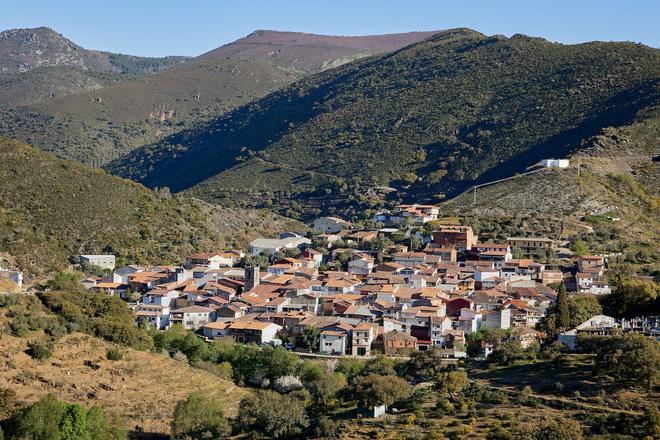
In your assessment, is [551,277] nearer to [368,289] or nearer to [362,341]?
[368,289]

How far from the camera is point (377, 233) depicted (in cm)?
7144

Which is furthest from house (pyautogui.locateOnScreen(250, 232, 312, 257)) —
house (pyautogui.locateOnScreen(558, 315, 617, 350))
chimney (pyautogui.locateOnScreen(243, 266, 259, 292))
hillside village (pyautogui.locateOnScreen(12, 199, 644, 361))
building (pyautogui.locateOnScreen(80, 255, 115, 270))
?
house (pyautogui.locateOnScreen(558, 315, 617, 350))

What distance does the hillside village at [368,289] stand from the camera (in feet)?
158

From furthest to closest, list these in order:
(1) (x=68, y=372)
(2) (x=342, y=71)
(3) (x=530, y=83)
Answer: (2) (x=342, y=71), (3) (x=530, y=83), (1) (x=68, y=372)

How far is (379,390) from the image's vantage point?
118 feet

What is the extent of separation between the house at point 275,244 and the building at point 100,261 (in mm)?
9714

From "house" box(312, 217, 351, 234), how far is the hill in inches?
149

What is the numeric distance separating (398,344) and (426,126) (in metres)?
66.3

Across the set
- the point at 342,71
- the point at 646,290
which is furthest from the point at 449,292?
the point at 342,71

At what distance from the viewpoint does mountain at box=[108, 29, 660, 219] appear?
9796cm

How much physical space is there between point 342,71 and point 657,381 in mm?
126675

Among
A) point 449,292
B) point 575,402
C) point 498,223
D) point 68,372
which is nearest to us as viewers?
point 575,402

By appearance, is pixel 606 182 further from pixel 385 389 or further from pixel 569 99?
pixel 385 389

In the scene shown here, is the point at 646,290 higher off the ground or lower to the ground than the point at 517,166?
lower
